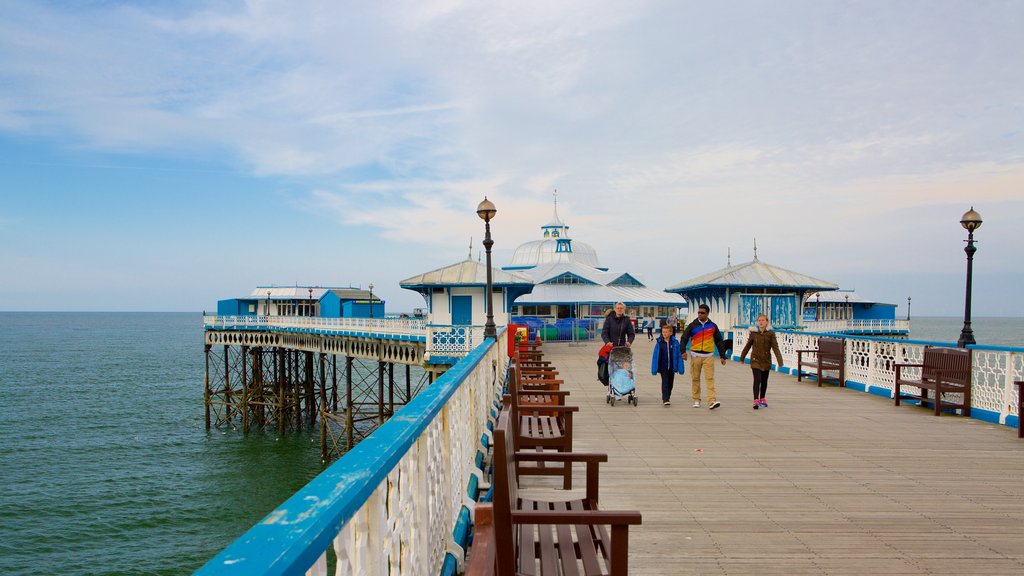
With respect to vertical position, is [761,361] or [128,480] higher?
[761,361]

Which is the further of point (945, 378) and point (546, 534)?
point (945, 378)

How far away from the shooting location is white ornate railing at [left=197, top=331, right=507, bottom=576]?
1164 millimetres

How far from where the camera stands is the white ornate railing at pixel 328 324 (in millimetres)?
23750

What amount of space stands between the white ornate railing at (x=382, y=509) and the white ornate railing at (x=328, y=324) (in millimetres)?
19515

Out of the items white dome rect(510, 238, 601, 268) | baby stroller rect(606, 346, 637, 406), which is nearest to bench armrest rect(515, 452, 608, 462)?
baby stroller rect(606, 346, 637, 406)

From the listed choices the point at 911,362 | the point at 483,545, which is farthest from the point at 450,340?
the point at 483,545

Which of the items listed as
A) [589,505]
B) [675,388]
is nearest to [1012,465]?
[589,505]

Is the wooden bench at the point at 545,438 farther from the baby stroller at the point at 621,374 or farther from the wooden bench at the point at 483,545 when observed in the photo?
the baby stroller at the point at 621,374

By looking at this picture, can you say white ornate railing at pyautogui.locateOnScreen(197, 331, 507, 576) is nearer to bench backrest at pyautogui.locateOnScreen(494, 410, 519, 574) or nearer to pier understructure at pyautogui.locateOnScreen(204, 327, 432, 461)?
bench backrest at pyautogui.locateOnScreen(494, 410, 519, 574)

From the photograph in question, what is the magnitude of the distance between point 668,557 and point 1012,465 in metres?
4.57

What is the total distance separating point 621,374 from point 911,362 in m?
5.17

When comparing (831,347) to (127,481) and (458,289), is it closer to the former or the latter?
(458,289)

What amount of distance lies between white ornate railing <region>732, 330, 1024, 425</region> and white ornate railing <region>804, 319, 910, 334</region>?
1754 cm

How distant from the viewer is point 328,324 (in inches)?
1142
